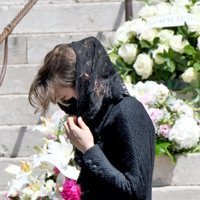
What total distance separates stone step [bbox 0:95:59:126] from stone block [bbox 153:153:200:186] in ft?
4.53

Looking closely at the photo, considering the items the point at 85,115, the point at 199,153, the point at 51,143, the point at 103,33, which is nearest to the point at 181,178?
the point at 199,153

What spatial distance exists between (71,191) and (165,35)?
1925 mm

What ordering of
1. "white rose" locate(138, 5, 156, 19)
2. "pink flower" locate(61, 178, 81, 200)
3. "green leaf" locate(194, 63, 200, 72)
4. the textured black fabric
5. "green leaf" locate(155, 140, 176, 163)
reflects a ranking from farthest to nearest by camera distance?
"white rose" locate(138, 5, 156, 19), "green leaf" locate(194, 63, 200, 72), "green leaf" locate(155, 140, 176, 163), "pink flower" locate(61, 178, 81, 200), the textured black fabric

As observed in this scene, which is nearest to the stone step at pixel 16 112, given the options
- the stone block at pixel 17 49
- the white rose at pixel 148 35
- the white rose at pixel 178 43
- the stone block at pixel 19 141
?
the stone block at pixel 19 141

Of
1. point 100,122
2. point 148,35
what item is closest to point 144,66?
point 148,35

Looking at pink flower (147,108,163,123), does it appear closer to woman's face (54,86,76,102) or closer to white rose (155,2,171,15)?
white rose (155,2,171,15)

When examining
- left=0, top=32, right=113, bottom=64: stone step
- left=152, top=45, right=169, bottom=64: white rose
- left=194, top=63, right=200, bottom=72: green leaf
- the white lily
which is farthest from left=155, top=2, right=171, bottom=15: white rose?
the white lily

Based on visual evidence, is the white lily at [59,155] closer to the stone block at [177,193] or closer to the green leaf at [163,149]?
the green leaf at [163,149]

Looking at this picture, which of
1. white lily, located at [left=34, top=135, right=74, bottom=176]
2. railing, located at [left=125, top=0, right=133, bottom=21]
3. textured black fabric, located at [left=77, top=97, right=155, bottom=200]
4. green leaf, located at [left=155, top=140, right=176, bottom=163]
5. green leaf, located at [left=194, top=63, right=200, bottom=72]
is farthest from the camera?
railing, located at [left=125, top=0, right=133, bottom=21]

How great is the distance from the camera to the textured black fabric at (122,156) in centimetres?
270

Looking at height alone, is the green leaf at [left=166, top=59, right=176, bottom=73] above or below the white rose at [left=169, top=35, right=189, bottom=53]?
below

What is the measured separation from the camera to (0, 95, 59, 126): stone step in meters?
5.31

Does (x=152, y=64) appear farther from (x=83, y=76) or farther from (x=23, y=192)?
(x=83, y=76)

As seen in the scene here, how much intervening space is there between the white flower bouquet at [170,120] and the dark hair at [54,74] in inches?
52.6
